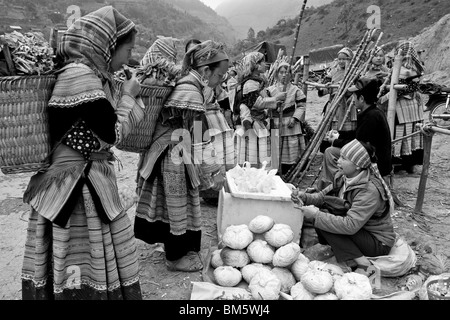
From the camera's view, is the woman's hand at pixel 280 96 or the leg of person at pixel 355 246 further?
the woman's hand at pixel 280 96

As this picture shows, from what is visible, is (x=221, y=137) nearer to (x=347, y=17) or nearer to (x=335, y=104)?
(x=335, y=104)

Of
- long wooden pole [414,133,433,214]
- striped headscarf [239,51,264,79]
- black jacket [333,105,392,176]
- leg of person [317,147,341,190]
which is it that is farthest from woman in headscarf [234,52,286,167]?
long wooden pole [414,133,433,214]

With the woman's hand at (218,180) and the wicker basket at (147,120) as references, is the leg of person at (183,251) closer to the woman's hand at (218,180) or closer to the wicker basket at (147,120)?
the woman's hand at (218,180)

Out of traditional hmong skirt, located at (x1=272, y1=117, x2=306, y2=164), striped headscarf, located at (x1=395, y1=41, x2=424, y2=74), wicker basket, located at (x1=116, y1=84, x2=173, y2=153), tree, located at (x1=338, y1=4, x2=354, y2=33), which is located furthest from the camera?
tree, located at (x1=338, y1=4, x2=354, y2=33)

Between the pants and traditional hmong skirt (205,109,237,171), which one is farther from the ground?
traditional hmong skirt (205,109,237,171)

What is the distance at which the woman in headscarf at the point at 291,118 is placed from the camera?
5.65 meters

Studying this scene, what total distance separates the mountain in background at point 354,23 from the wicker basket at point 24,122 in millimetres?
25663

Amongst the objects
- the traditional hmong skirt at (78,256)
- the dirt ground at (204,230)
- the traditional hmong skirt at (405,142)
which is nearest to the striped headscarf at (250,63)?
the dirt ground at (204,230)

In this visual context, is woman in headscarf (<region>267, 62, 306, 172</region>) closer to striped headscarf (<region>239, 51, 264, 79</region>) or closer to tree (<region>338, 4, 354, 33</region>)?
striped headscarf (<region>239, 51, 264, 79</region>)

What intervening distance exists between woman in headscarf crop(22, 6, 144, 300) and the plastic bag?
6.78ft

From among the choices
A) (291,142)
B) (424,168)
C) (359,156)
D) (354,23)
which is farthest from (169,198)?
(354,23)

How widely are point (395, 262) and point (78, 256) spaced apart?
8.15 feet

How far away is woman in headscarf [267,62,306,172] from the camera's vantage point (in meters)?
5.65

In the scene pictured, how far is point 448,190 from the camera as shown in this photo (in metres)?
5.34
